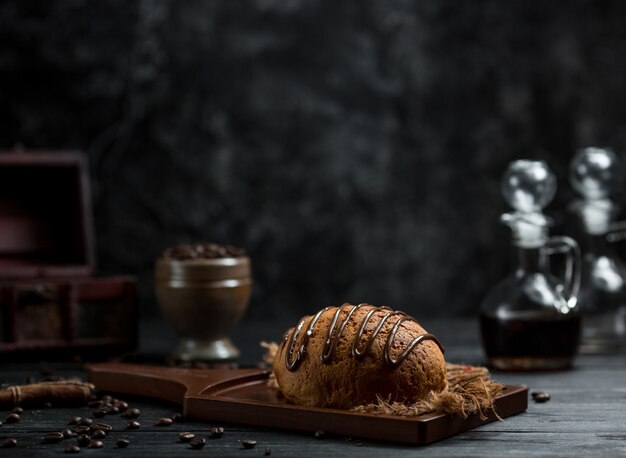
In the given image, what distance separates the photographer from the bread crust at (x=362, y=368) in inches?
58.9

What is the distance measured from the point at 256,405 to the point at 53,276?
1000mm

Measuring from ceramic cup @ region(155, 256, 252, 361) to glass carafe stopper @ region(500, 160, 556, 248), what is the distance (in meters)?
0.62

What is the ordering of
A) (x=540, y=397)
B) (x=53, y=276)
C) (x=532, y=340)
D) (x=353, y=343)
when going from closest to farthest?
(x=353, y=343) < (x=540, y=397) < (x=532, y=340) < (x=53, y=276)

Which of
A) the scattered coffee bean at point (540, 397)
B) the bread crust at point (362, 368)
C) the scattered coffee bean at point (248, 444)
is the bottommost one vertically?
the scattered coffee bean at point (540, 397)

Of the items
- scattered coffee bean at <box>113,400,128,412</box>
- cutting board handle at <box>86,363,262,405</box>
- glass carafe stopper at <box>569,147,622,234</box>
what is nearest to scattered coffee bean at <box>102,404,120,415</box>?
scattered coffee bean at <box>113,400,128,412</box>

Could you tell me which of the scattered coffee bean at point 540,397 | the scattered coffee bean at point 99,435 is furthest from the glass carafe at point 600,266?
the scattered coffee bean at point 99,435

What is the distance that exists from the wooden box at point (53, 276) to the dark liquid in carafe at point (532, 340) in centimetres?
87

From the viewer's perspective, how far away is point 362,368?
1.50m

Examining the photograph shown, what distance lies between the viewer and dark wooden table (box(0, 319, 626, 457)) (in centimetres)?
140

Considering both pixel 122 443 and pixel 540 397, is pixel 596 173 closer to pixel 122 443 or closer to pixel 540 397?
pixel 540 397

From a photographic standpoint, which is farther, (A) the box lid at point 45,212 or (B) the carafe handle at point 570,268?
(A) the box lid at point 45,212

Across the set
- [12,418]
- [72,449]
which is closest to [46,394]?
[12,418]

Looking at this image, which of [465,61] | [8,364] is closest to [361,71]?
[465,61]

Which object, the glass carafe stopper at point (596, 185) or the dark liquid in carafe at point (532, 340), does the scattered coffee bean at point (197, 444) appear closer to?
the dark liquid in carafe at point (532, 340)
